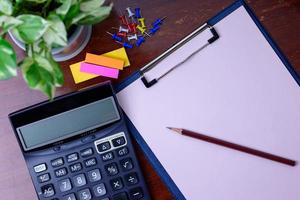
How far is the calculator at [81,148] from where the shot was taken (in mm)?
554

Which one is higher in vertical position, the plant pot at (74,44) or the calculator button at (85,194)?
the plant pot at (74,44)

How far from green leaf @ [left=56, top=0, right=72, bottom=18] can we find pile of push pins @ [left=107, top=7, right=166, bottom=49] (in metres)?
0.17

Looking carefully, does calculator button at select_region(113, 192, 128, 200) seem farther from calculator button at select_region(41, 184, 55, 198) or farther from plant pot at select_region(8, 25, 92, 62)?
plant pot at select_region(8, 25, 92, 62)

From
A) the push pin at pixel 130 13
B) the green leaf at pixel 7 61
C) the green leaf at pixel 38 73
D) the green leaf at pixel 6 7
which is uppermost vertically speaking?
the push pin at pixel 130 13

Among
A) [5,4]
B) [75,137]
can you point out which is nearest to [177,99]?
[75,137]

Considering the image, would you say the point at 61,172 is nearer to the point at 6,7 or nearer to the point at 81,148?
the point at 81,148

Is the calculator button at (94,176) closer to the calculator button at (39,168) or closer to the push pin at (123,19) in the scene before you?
the calculator button at (39,168)

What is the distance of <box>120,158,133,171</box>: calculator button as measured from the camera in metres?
0.56

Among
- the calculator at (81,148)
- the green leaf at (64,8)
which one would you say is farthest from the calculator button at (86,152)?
the green leaf at (64,8)

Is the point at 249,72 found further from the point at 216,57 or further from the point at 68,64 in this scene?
the point at 68,64

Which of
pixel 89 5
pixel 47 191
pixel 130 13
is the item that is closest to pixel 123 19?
pixel 130 13

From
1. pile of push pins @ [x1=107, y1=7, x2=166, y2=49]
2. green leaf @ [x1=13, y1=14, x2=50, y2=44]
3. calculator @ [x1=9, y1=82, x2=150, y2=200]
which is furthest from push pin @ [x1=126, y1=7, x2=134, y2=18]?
green leaf @ [x1=13, y1=14, x2=50, y2=44]

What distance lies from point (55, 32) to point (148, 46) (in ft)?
0.66

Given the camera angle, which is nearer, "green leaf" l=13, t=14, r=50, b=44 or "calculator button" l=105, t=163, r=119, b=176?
"green leaf" l=13, t=14, r=50, b=44
